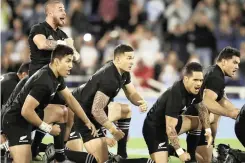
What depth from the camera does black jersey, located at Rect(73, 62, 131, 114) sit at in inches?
371

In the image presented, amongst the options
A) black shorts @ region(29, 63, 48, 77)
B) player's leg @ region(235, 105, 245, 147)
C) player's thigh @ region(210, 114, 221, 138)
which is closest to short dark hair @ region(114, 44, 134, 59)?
black shorts @ region(29, 63, 48, 77)

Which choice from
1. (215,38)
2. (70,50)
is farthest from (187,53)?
(70,50)

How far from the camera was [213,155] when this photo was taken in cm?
1046

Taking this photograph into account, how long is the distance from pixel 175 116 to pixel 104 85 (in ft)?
3.33

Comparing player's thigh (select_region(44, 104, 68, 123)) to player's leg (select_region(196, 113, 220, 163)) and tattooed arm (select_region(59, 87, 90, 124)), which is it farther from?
player's leg (select_region(196, 113, 220, 163))

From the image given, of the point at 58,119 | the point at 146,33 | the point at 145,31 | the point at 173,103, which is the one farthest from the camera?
the point at 145,31

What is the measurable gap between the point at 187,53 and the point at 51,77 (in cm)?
1077

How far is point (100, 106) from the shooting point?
365 inches

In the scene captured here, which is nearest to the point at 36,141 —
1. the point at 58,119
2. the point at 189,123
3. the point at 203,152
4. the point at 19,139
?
the point at 58,119

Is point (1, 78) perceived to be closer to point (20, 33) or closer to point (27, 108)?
point (27, 108)

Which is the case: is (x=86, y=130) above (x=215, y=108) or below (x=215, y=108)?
below

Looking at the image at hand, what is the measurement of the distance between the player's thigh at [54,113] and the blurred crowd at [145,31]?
28.0ft

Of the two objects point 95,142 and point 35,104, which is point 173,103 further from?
point 35,104

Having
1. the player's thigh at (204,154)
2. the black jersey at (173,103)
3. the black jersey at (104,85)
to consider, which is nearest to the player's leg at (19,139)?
the black jersey at (104,85)
